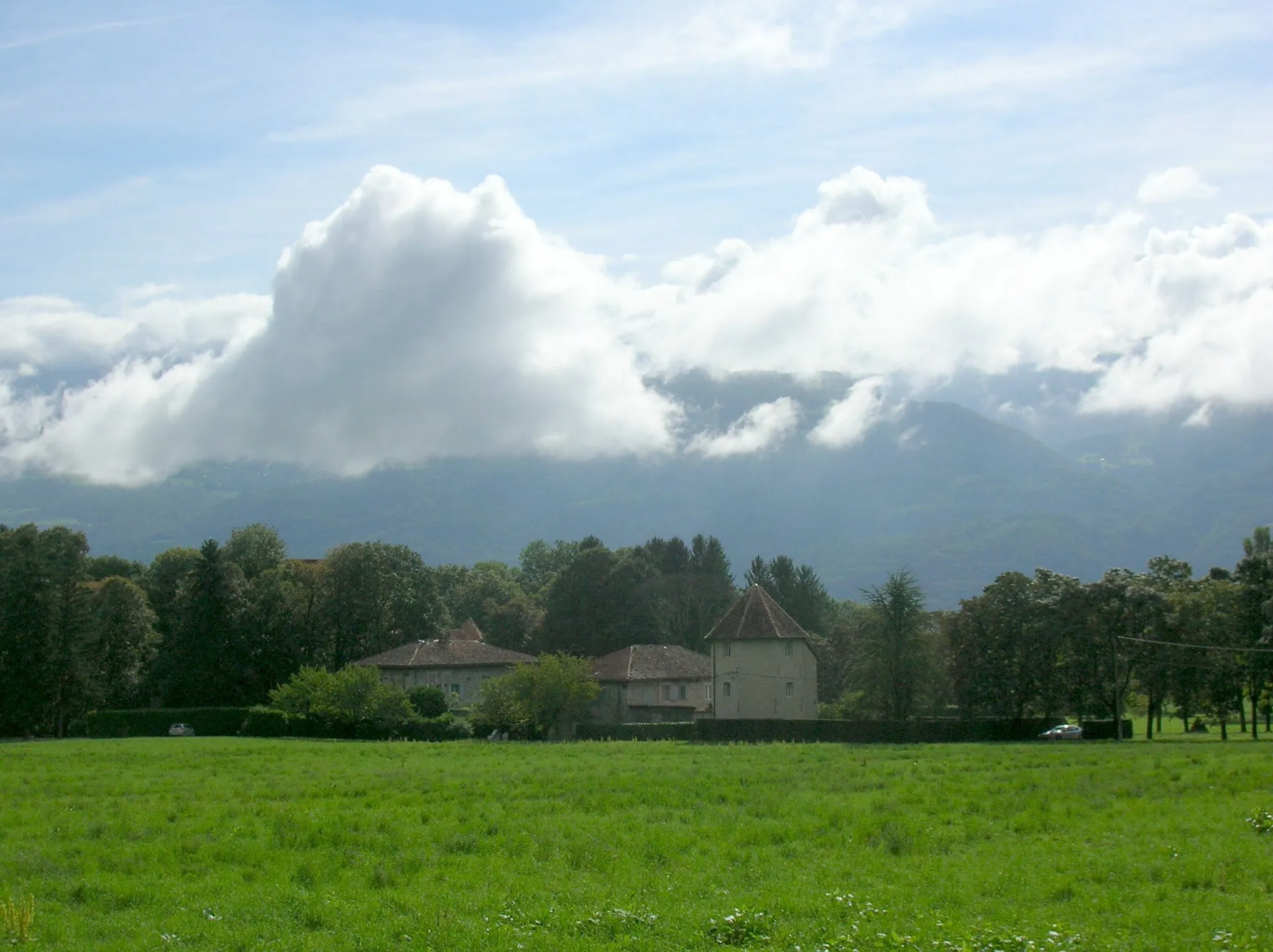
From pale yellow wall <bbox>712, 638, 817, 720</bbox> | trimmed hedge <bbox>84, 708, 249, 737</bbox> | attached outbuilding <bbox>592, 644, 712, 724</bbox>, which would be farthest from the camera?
attached outbuilding <bbox>592, 644, 712, 724</bbox>

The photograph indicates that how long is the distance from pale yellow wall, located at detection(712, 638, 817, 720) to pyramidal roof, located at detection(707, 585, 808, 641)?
0.37 metres

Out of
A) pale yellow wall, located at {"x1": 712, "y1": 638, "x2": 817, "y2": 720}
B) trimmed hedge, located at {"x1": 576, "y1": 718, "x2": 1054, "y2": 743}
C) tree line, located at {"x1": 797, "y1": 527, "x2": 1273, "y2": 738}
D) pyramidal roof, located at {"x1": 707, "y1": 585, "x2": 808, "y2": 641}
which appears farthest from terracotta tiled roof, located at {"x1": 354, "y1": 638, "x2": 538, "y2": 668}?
trimmed hedge, located at {"x1": 576, "y1": 718, "x2": 1054, "y2": 743}

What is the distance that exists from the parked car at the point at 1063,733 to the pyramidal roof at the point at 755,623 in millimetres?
15855

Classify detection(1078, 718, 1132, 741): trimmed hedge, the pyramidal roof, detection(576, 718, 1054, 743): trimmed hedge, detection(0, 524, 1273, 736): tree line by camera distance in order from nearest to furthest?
detection(576, 718, 1054, 743): trimmed hedge
detection(1078, 718, 1132, 741): trimmed hedge
detection(0, 524, 1273, 736): tree line
the pyramidal roof

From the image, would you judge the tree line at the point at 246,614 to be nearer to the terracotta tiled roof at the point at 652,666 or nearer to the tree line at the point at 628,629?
the tree line at the point at 628,629

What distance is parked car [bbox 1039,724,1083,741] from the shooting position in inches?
2608

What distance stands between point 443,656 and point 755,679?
25482 mm

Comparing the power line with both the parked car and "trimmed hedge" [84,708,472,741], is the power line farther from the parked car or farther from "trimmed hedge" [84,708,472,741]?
"trimmed hedge" [84,708,472,741]

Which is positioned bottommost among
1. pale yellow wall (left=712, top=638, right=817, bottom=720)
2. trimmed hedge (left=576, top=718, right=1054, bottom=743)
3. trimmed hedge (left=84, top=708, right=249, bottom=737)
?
trimmed hedge (left=84, top=708, right=249, bottom=737)

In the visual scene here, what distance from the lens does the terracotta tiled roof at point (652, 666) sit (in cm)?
8612

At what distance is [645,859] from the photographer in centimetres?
1928

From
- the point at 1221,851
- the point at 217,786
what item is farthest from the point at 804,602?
the point at 1221,851

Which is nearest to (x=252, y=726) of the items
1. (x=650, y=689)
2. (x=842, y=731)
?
(x=650, y=689)

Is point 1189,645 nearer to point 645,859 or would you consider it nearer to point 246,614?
point 645,859
